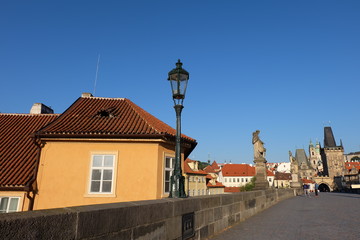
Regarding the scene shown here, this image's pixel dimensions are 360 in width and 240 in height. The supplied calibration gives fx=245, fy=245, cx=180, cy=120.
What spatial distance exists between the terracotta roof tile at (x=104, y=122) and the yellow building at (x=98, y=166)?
45 mm

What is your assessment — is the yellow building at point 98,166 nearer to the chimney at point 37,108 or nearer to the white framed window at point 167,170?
the white framed window at point 167,170

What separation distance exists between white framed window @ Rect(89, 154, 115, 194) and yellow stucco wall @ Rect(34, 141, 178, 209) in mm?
Result: 166

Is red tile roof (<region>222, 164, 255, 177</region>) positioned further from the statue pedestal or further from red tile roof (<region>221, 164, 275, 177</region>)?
the statue pedestal

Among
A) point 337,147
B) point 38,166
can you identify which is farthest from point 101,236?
point 337,147

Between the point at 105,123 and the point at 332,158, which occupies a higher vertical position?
the point at 332,158

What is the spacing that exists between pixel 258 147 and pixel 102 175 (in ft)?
36.0

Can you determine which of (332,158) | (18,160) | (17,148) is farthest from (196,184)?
(332,158)

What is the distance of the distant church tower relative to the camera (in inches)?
3792

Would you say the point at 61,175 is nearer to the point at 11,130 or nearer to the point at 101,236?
the point at 11,130

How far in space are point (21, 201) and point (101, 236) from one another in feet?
32.3

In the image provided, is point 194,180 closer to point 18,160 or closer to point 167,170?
point 167,170

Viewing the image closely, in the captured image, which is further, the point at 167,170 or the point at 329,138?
the point at 329,138

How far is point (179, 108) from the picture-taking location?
21.3 ft

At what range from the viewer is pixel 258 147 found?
1706cm
